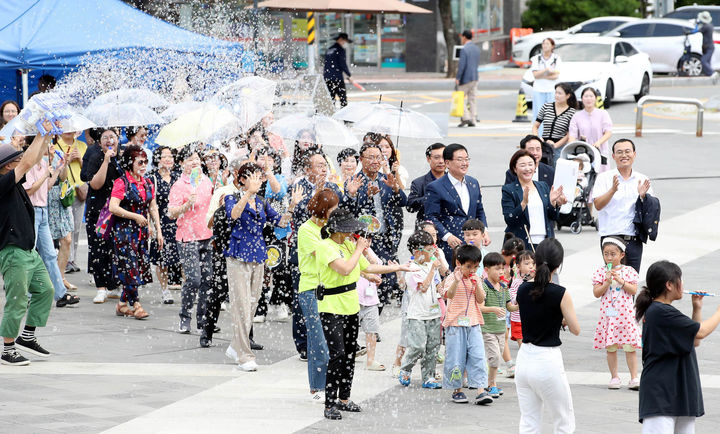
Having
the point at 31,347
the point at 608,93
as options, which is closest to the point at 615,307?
the point at 31,347

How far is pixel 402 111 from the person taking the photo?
11.2 m

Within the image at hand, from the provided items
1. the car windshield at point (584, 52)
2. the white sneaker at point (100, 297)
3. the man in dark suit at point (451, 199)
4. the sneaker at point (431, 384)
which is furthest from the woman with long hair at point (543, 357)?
the car windshield at point (584, 52)

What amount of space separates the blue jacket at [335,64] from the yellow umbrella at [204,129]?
527 inches

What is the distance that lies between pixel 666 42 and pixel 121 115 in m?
23.7

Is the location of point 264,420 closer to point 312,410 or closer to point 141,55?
point 312,410

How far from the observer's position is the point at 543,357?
22.0 ft

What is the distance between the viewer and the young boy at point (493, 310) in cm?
877

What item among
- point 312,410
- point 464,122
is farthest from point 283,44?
point 312,410

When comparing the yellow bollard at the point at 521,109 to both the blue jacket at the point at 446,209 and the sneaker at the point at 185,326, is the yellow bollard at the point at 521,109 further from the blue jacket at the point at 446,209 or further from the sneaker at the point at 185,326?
the blue jacket at the point at 446,209

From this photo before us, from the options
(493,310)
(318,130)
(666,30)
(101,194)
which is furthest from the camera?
(666,30)

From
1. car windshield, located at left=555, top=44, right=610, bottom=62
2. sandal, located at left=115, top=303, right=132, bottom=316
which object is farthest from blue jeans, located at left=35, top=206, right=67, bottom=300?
car windshield, located at left=555, top=44, right=610, bottom=62

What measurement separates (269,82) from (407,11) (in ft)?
49.3

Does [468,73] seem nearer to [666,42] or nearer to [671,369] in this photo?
[666,42]

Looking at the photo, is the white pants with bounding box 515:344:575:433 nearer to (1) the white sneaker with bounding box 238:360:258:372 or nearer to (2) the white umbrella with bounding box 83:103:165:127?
(1) the white sneaker with bounding box 238:360:258:372
